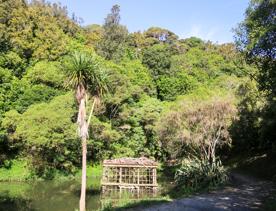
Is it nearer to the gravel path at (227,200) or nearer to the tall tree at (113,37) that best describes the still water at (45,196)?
the gravel path at (227,200)

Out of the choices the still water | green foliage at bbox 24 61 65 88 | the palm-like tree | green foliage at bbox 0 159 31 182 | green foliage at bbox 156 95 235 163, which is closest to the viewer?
the palm-like tree

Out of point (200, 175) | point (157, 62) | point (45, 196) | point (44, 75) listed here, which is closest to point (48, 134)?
point (45, 196)

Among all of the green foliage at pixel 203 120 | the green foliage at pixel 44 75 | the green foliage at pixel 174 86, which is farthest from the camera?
the green foliage at pixel 174 86

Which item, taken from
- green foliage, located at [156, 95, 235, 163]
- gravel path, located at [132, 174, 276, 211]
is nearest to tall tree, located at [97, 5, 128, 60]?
green foliage, located at [156, 95, 235, 163]

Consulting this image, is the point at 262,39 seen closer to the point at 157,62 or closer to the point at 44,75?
the point at 44,75

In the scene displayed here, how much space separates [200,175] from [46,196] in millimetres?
11961

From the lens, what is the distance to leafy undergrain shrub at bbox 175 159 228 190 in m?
24.1

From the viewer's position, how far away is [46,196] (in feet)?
97.2

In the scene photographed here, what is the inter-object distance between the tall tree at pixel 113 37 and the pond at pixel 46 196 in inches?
1108

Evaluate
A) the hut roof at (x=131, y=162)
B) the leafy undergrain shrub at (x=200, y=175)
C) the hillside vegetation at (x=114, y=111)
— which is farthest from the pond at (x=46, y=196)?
the leafy undergrain shrub at (x=200, y=175)

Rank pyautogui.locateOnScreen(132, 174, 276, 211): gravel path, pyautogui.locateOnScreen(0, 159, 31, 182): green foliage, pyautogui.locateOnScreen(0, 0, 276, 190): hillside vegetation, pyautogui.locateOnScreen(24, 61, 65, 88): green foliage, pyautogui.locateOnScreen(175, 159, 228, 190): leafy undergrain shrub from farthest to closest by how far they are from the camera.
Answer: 1. pyautogui.locateOnScreen(24, 61, 65, 88): green foliage
2. pyautogui.locateOnScreen(0, 159, 31, 182): green foliage
3. pyautogui.locateOnScreen(0, 0, 276, 190): hillside vegetation
4. pyautogui.locateOnScreen(175, 159, 228, 190): leafy undergrain shrub
5. pyautogui.locateOnScreen(132, 174, 276, 211): gravel path

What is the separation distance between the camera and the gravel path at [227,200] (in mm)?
15469

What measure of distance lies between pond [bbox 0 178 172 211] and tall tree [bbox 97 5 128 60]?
92.3 ft

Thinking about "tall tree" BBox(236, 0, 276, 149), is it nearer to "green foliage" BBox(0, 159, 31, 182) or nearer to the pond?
the pond
